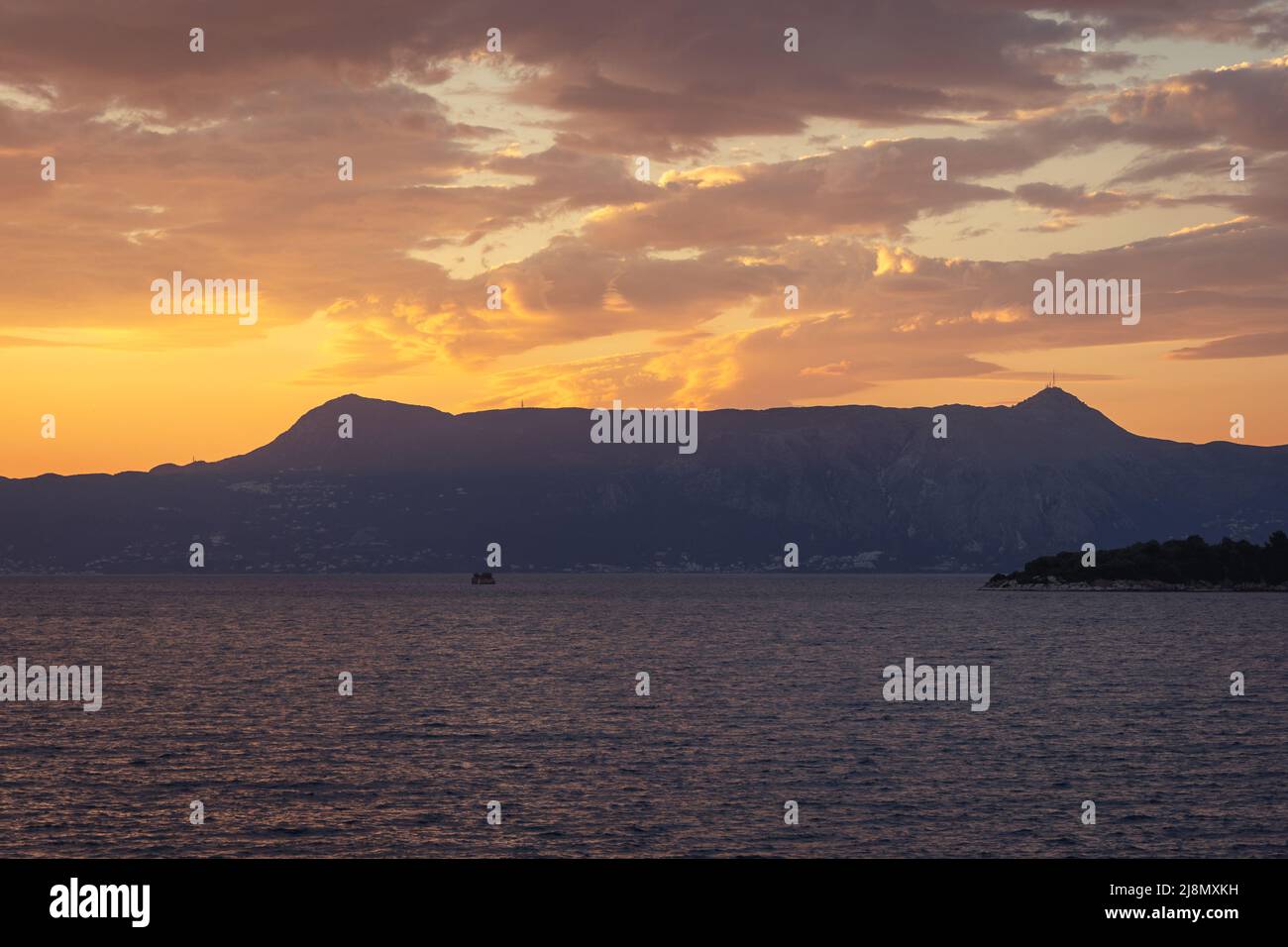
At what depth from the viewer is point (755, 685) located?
97.4m

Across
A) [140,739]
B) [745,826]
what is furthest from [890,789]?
[140,739]

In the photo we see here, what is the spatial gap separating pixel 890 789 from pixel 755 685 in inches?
1734

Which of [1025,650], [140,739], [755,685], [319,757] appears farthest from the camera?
[1025,650]

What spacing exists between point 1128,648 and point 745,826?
353 ft

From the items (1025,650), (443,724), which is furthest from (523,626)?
(443,724)

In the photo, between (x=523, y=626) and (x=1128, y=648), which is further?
(x=523, y=626)
